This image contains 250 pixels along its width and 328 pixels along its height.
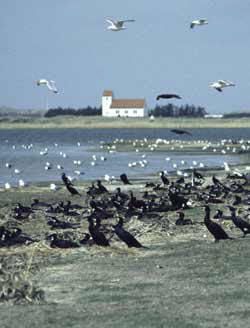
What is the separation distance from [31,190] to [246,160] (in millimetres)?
25995

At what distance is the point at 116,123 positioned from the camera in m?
152

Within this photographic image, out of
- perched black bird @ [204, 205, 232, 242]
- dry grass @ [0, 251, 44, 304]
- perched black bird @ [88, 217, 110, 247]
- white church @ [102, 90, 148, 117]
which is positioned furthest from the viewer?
white church @ [102, 90, 148, 117]

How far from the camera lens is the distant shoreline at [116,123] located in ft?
488

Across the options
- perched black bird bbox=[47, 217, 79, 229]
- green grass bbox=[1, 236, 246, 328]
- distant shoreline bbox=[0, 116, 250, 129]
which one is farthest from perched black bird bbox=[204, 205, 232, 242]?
distant shoreline bbox=[0, 116, 250, 129]

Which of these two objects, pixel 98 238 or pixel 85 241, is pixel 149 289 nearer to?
pixel 98 238

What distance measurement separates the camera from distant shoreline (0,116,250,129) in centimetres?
14862

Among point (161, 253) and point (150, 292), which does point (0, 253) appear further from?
point (150, 292)

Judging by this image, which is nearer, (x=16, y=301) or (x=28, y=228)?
(x=16, y=301)

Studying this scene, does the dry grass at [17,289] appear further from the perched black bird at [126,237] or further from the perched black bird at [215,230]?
the perched black bird at [215,230]

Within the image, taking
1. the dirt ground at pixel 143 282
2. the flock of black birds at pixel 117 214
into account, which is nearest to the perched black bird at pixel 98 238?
the flock of black birds at pixel 117 214

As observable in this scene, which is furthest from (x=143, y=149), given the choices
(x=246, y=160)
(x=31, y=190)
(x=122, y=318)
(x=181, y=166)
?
(x=122, y=318)

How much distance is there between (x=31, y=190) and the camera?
1281 inches

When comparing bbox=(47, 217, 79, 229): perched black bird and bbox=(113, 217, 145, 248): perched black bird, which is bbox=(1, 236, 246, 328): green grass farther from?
bbox=(47, 217, 79, 229): perched black bird

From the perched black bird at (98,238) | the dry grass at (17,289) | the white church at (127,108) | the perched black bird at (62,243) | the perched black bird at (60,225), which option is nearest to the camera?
the dry grass at (17,289)
